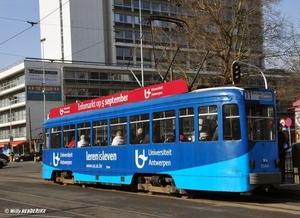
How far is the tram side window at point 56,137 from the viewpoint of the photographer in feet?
63.8

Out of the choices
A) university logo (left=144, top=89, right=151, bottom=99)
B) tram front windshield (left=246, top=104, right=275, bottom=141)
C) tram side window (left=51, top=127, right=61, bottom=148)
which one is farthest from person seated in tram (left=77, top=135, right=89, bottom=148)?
tram front windshield (left=246, top=104, right=275, bottom=141)

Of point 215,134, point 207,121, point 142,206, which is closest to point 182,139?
point 207,121

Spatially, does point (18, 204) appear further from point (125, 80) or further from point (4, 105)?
point (4, 105)

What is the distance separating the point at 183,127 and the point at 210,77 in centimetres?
1419

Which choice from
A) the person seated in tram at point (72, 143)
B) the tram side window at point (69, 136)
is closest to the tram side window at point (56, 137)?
the tram side window at point (69, 136)

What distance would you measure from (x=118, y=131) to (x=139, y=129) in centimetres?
123

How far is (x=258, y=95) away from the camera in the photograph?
1222cm

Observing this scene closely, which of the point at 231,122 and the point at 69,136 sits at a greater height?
the point at 231,122

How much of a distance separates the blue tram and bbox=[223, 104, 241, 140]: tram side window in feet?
0.08

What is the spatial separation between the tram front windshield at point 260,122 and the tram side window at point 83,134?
694 centimetres

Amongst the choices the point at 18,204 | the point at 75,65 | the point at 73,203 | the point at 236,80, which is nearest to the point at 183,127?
the point at 73,203

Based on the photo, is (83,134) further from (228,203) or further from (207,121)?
(228,203)

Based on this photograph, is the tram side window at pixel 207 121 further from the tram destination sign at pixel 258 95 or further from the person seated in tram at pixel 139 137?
the person seated in tram at pixel 139 137

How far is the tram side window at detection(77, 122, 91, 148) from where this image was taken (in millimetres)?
17328
